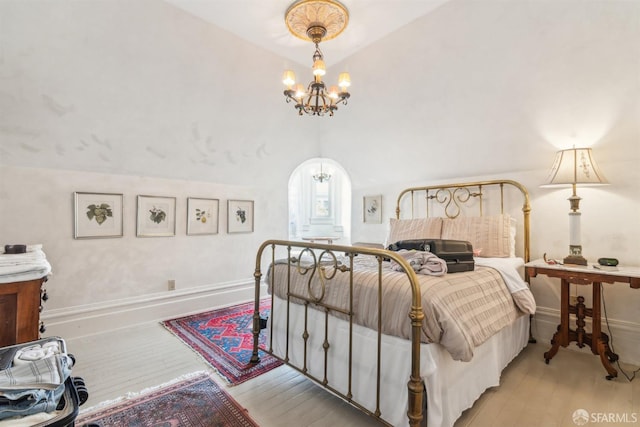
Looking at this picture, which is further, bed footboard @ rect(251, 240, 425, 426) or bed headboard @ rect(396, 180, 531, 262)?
bed headboard @ rect(396, 180, 531, 262)

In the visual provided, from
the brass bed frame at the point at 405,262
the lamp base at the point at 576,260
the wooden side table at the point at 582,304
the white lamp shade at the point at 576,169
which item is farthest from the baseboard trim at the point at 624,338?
the white lamp shade at the point at 576,169

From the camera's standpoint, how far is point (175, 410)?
1.84 meters

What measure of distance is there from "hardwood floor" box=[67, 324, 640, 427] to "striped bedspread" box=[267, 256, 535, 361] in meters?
0.50

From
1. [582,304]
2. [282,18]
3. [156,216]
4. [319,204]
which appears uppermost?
[282,18]

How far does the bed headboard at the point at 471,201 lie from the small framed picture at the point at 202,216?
247 centimetres

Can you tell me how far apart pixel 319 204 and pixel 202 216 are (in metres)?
3.09

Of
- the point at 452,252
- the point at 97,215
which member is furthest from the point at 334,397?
the point at 97,215

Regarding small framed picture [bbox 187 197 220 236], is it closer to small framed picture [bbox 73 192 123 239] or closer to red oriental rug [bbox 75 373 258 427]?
small framed picture [bbox 73 192 123 239]

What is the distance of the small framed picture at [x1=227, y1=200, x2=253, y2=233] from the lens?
406cm

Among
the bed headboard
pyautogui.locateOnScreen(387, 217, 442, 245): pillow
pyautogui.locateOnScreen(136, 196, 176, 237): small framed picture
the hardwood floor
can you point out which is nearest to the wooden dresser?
the hardwood floor

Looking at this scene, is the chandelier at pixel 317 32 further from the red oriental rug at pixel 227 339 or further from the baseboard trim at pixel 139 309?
the baseboard trim at pixel 139 309

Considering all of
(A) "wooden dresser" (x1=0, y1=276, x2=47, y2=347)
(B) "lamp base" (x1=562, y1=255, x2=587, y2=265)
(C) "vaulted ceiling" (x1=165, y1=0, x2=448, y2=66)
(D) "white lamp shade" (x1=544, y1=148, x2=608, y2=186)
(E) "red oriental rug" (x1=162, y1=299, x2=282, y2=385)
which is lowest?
(E) "red oriental rug" (x1=162, y1=299, x2=282, y2=385)

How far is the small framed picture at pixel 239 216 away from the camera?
406 centimetres

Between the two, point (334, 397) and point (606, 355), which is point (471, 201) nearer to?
point (606, 355)
